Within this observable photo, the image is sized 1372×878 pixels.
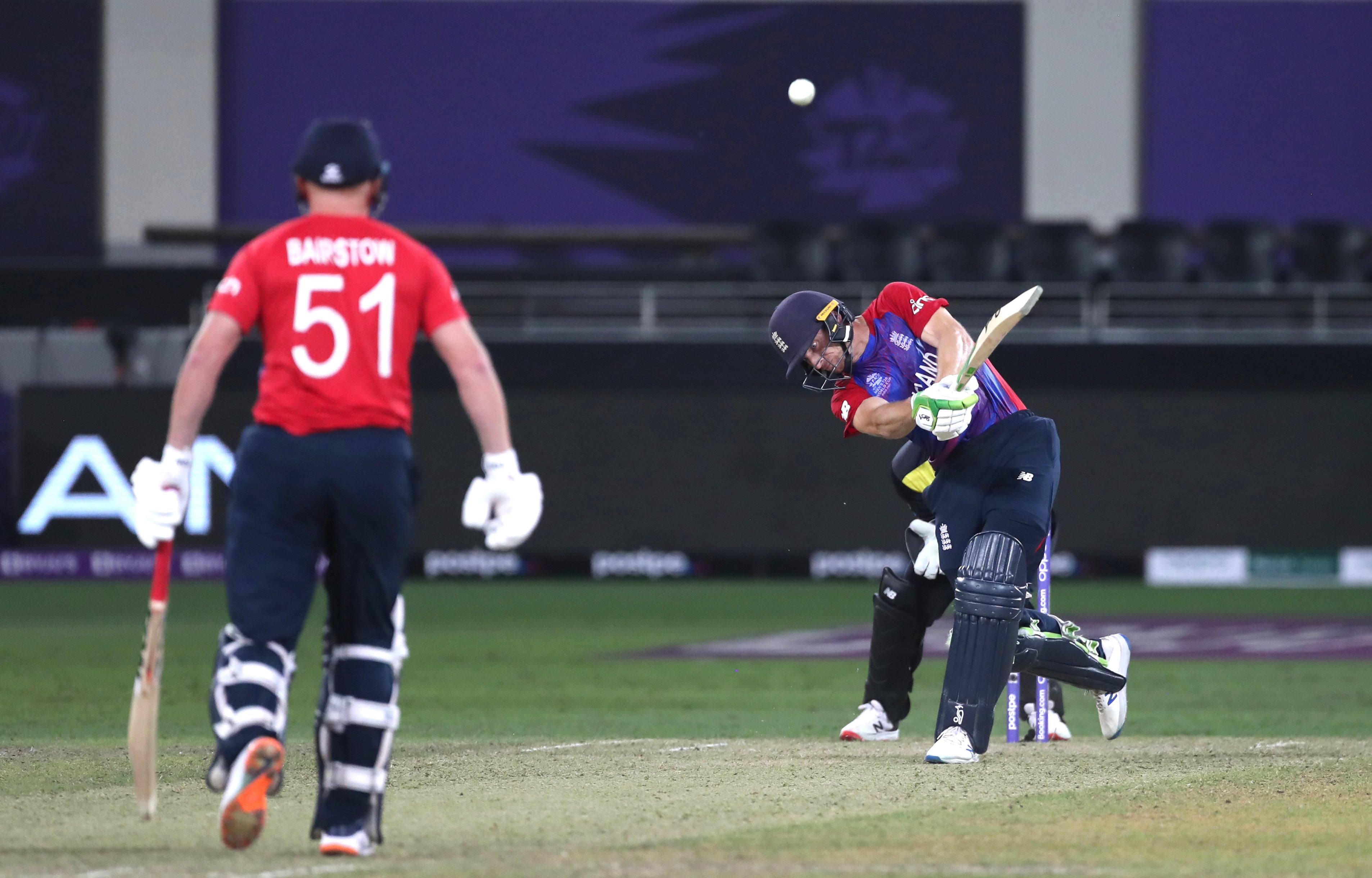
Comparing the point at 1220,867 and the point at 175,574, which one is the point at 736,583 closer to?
the point at 175,574

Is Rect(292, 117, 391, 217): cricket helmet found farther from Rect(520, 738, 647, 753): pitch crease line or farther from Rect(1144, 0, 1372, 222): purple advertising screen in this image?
Rect(1144, 0, 1372, 222): purple advertising screen

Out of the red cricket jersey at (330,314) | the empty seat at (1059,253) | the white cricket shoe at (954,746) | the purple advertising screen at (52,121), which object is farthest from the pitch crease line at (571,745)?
the purple advertising screen at (52,121)

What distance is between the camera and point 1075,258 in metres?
24.8

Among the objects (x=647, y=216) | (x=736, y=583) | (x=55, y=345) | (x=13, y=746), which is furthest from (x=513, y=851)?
(x=647, y=216)

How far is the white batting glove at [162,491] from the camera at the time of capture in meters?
5.51

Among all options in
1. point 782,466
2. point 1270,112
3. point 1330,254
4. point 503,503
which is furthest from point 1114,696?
point 1270,112

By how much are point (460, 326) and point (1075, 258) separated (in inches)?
794

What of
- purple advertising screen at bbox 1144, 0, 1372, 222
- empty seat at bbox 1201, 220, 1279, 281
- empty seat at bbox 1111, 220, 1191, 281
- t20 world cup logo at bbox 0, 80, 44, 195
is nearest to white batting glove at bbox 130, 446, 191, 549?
empty seat at bbox 1111, 220, 1191, 281

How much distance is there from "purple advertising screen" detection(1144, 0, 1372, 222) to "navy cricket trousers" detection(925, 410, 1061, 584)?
23053 millimetres

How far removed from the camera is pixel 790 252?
81.0 feet

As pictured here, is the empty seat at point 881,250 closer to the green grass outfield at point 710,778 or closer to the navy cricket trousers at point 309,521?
the green grass outfield at point 710,778

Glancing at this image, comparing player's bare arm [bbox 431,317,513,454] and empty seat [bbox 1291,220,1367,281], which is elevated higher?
empty seat [bbox 1291,220,1367,281]

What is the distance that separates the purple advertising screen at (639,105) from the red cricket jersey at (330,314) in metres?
24.0

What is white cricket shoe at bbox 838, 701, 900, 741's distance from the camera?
8891mm
